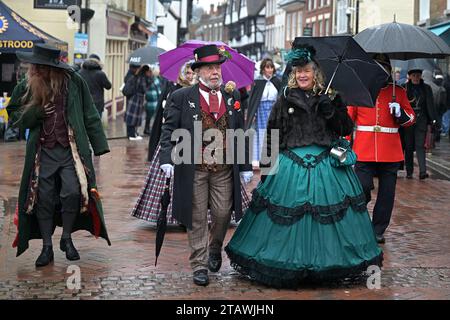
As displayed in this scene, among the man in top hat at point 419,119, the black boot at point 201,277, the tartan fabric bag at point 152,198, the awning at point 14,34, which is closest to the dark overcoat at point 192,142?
the black boot at point 201,277

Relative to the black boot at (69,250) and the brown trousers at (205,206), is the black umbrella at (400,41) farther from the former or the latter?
the black boot at (69,250)

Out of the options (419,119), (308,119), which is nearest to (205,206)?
(308,119)

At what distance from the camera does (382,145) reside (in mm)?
8625

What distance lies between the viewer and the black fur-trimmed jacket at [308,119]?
6.95 m

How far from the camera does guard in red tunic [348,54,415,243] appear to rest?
8.60 meters

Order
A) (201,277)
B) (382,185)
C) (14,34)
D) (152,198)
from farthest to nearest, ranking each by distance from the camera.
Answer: (14,34), (152,198), (382,185), (201,277)

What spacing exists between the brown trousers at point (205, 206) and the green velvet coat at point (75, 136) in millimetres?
1012

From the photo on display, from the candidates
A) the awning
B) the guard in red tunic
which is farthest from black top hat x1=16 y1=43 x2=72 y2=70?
the awning

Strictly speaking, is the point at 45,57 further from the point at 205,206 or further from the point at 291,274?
the point at 291,274

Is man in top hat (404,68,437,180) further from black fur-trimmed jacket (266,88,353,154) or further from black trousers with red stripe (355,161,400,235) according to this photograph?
black fur-trimmed jacket (266,88,353,154)

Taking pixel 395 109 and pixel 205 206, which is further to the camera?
pixel 395 109

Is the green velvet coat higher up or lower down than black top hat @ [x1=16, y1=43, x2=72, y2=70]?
lower down

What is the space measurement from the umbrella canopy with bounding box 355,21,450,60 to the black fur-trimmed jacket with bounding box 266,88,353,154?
2.06m

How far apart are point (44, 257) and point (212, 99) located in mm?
1787
